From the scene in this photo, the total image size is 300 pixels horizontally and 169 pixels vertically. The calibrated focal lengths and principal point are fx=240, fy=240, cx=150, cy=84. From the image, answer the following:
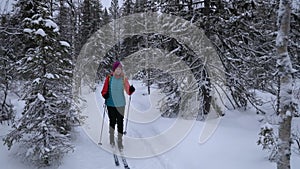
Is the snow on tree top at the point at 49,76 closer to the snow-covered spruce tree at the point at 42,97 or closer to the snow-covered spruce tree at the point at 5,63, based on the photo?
the snow-covered spruce tree at the point at 42,97

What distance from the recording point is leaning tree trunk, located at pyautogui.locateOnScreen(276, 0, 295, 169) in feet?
A: 11.9

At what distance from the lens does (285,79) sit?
368 centimetres

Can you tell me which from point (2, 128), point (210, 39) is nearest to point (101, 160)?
point (2, 128)

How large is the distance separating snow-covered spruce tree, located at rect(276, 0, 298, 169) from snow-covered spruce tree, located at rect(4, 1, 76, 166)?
4.05 metres

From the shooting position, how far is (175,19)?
8609 millimetres

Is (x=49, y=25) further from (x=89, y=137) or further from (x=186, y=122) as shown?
(x=186, y=122)

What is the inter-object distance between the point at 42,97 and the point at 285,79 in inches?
173

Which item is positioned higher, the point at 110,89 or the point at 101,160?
the point at 110,89

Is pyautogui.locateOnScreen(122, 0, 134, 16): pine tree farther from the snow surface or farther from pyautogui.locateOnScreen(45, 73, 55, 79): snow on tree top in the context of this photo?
pyautogui.locateOnScreen(45, 73, 55, 79): snow on tree top

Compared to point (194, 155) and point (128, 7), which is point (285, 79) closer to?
point (194, 155)

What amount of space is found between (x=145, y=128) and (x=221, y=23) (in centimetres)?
443

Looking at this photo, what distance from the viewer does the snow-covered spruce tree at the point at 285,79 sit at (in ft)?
11.9

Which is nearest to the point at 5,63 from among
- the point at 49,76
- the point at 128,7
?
the point at 49,76

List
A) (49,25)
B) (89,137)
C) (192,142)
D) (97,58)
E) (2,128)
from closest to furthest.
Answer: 1. (49,25)
2. (192,142)
3. (89,137)
4. (2,128)
5. (97,58)
